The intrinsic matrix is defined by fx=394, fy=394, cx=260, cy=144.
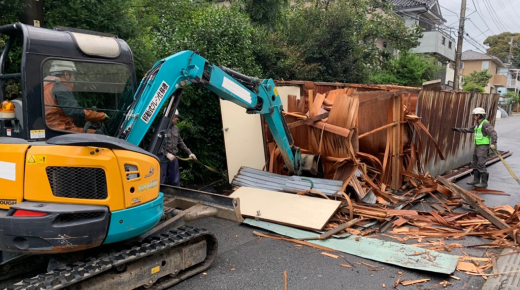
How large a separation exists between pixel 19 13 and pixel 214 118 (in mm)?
3797

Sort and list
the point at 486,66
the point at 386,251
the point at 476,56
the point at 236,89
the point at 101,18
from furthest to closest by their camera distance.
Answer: the point at 476,56
the point at 486,66
the point at 101,18
the point at 236,89
the point at 386,251

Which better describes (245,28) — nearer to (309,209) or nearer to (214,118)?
(214,118)

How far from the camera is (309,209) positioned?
19.1 feet

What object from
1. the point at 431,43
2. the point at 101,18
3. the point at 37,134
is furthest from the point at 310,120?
the point at 431,43

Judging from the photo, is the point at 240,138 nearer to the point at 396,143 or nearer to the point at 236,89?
the point at 236,89

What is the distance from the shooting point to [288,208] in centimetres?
590

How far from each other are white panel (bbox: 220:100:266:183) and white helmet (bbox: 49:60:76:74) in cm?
390

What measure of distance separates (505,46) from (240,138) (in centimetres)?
8253

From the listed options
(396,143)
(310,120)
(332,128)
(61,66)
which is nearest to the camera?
(61,66)

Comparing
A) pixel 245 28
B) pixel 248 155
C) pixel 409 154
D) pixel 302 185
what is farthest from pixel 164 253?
pixel 245 28

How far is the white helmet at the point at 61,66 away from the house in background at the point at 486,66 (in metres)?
58.7

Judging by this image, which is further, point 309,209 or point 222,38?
point 222,38

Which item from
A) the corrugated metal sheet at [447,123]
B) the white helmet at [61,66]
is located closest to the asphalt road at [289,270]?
the white helmet at [61,66]

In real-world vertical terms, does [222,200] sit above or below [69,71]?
below
